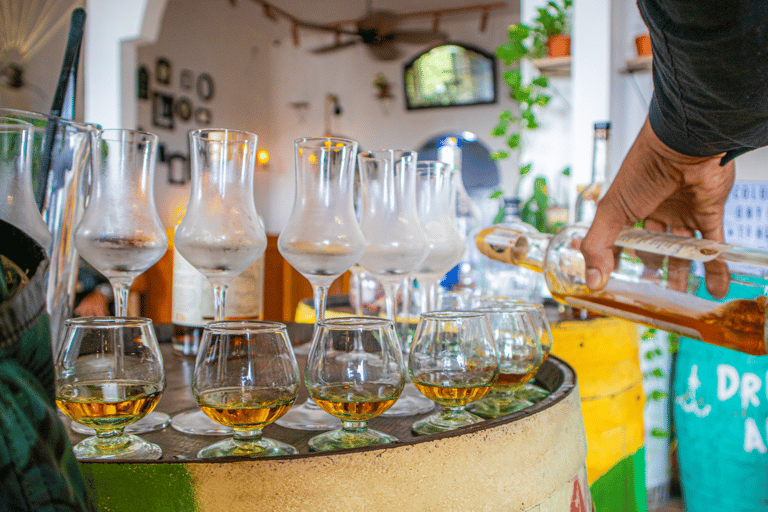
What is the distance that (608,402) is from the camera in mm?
1008

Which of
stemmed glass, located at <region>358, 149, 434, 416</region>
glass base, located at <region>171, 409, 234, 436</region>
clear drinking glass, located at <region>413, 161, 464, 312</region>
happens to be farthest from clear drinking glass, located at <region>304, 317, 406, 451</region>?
clear drinking glass, located at <region>413, 161, 464, 312</region>

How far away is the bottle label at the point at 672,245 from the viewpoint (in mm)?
736

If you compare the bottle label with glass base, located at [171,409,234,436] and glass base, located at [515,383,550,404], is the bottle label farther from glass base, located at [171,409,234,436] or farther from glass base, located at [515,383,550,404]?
glass base, located at [171,409,234,436]

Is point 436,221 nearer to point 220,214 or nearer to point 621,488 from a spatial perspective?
point 220,214

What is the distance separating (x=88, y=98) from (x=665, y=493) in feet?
11.8

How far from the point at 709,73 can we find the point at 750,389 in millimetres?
1310

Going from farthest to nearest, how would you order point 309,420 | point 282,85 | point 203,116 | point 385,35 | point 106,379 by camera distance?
point 282,85, point 203,116, point 385,35, point 309,420, point 106,379

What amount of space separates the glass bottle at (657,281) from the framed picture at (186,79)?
5.58 metres

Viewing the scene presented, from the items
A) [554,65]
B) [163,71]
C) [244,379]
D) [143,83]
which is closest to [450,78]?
[163,71]

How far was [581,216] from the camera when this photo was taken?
5.02 feet

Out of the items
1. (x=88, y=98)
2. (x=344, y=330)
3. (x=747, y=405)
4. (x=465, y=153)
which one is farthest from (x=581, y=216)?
(x=465, y=153)

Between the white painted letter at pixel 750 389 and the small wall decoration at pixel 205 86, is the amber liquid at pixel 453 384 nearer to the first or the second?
the white painted letter at pixel 750 389

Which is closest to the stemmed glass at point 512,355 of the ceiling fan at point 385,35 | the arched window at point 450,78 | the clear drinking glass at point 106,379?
the clear drinking glass at point 106,379

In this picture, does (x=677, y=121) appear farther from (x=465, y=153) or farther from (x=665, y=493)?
(x=465, y=153)
